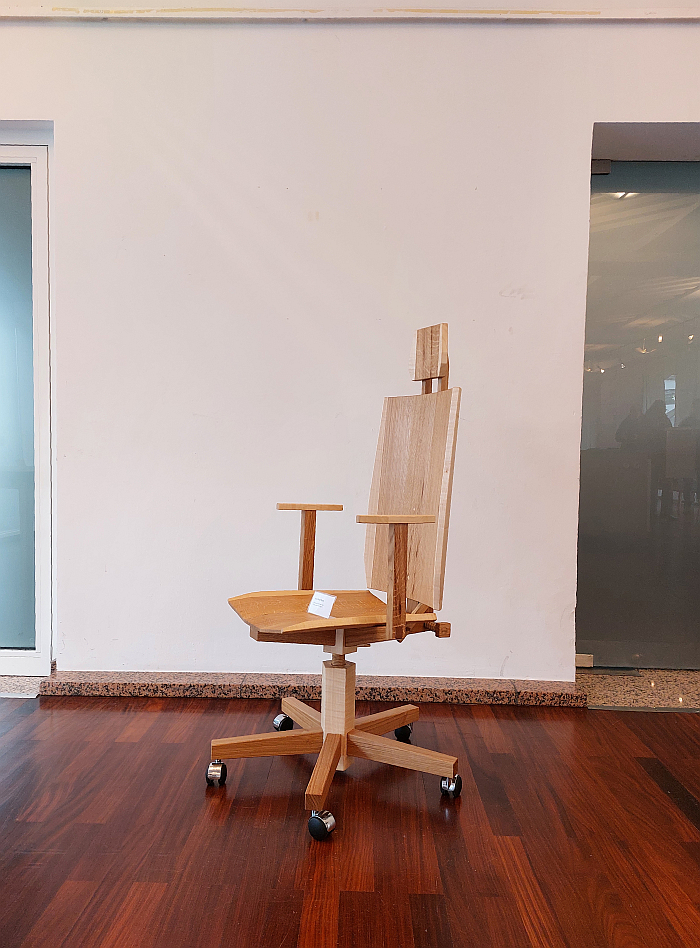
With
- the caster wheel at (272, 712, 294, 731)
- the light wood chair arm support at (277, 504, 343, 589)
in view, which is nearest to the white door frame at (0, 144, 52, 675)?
the caster wheel at (272, 712, 294, 731)

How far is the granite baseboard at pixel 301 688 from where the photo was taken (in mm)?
2787

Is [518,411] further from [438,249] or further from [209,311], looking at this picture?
[209,311]

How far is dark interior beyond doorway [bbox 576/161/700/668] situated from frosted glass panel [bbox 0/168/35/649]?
2334 mm

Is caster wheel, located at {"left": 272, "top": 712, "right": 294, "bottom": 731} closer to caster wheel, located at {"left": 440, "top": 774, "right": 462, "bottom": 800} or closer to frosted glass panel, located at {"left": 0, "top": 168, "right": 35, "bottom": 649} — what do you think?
caster wheel, located at {"left": 440, "top": 774, "right": 462, "bottom": 800}

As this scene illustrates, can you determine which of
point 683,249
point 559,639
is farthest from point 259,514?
point 683,249

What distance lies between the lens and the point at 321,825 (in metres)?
1.72

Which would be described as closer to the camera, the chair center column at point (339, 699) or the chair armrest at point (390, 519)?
the chair armrest at point (390, 519)

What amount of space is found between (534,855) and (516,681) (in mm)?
1182

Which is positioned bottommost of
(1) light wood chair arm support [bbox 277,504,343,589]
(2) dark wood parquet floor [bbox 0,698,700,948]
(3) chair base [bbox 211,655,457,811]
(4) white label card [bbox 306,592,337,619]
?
(2) dark wood parquet floor [bbox 0,698,700,948]

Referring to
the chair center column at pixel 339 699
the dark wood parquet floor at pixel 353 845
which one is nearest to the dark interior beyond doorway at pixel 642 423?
the dark wood parquet floor at pixel 353 845

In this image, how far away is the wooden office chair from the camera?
1884 millimetres

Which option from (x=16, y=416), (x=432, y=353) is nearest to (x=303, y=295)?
(x=432, y=353)

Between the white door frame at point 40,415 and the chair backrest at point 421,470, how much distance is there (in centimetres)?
146

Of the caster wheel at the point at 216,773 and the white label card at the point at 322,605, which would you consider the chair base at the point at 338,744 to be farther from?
the white label card at the point at 322,605
